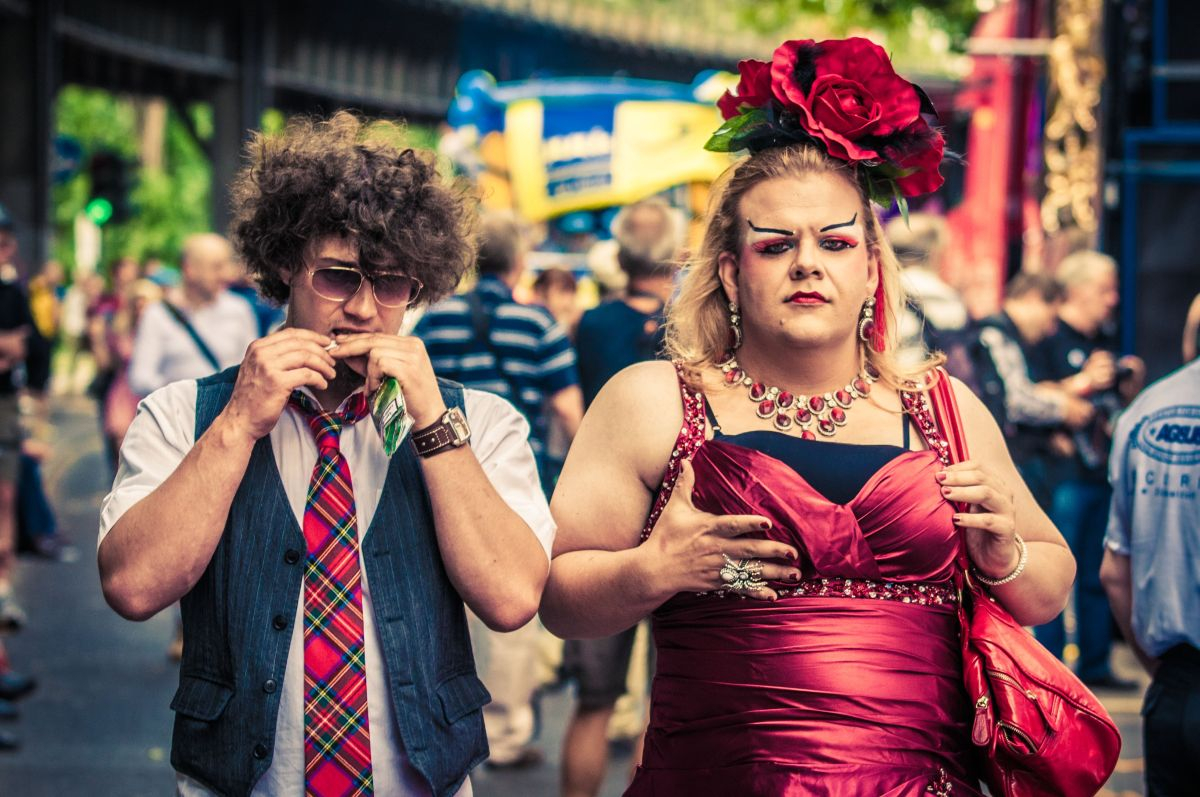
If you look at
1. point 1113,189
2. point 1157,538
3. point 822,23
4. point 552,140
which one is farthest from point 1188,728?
point 822,23

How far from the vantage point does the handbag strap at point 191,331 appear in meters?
7.95

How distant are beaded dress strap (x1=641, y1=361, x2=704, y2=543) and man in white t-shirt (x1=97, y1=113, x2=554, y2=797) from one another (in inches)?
8.7

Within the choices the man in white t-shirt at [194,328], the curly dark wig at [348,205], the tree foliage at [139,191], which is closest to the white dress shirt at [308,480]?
the curly dark wig at [348,205]

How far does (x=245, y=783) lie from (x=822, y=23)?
20902mm

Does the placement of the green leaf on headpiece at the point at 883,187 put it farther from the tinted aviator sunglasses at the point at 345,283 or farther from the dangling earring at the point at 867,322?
the tinted aviator sunglasses at the point at 345,283

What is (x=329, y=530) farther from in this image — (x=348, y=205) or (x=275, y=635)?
(x=348, y=205)

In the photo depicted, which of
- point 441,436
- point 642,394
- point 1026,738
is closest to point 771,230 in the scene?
point 642,394

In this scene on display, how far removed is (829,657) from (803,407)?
1.64 feet

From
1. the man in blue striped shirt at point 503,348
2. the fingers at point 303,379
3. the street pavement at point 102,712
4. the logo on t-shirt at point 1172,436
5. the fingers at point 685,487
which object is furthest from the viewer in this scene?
the man in blue striped shirt at point 503,348

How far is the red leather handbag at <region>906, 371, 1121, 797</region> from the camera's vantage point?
110 inches

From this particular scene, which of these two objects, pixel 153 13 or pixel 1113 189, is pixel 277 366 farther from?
pixel 153 13

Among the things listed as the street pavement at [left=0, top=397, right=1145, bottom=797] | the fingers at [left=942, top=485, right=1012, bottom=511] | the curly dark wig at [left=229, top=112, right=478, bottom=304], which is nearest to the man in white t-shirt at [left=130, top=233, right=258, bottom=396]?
the street pavement at [left=0, top=397, right=1145, bottom=797]

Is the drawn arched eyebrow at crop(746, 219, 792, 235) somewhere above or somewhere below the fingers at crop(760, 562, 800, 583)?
above

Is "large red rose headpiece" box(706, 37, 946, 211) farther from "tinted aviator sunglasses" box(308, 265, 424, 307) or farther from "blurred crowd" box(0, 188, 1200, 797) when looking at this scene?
"tinted aviator sunglasses" box(308, 265, 424, 307)
